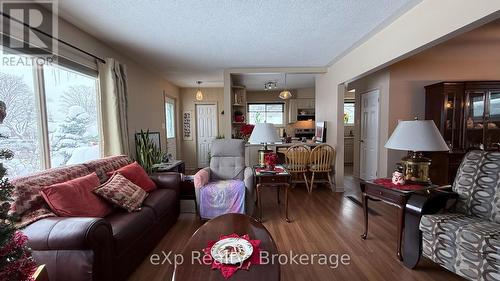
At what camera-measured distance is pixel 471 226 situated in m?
1.68

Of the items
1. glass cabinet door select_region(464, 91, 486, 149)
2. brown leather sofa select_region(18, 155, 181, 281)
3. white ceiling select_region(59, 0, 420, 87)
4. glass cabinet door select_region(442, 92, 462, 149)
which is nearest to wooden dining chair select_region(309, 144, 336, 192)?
white ceiling select_region(59, 0, 420, 87)

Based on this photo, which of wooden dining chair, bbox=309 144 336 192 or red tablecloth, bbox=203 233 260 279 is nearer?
red tablecloth, bbox=203 233 260 279

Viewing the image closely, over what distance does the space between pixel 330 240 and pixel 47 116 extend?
3.23 m

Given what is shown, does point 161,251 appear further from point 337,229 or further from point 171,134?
point 171,134

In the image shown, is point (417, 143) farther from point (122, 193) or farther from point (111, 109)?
point (111, 109)

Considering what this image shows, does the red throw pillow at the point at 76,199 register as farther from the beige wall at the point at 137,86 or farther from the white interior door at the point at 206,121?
the white interior door at the point at 206,121

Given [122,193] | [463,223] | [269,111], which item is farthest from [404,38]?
[269,111]

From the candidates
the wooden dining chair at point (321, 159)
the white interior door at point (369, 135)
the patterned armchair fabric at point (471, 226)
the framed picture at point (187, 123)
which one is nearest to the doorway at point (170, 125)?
the framed picture at point (187, 123)

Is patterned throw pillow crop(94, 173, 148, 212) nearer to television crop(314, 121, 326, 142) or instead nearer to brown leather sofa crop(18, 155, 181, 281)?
brown leather sofa crop(18, 155, 181, 281)

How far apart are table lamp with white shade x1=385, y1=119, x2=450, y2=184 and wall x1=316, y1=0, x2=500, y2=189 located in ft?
2.57

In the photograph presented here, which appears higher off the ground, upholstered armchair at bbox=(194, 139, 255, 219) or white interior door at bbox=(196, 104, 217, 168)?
white interior door at bbox=(196, 104, 217, 168)

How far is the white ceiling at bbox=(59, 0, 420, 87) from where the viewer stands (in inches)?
83.9

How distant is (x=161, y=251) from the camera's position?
7.55 ft

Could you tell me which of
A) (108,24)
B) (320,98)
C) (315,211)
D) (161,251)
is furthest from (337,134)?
(108,24)
